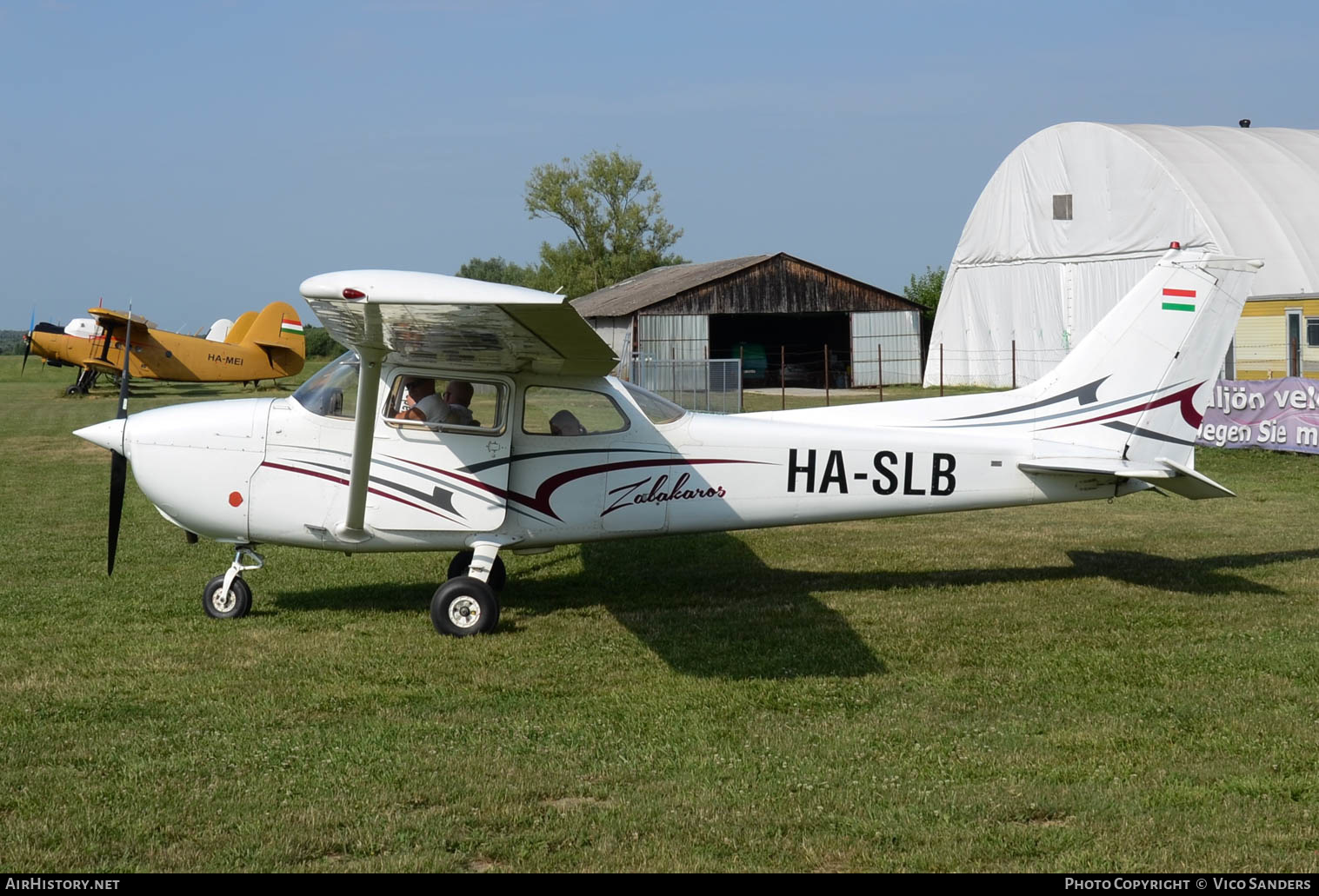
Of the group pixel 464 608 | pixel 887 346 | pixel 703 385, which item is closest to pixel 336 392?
pixel 464 608

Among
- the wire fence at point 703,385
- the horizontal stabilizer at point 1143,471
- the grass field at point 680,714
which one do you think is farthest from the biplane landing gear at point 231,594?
the wire fence at point 703,385

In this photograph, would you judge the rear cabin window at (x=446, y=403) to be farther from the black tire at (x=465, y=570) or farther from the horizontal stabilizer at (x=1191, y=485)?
the horizontal stabilizer at (x=1191, y=485)

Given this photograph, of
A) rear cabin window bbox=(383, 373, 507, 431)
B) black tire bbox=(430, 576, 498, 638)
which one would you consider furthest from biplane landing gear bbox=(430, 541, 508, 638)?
rear cabin window bbox=(383, 373, 507, 431)

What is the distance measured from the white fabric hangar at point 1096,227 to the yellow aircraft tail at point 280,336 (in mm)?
21851

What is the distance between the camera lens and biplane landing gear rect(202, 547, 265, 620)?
27.6 ft

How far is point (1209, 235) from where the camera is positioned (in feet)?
93.9

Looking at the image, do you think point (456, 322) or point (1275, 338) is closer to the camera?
point (456, 322)

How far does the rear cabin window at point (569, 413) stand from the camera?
331 inches

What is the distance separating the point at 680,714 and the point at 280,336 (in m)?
38.9

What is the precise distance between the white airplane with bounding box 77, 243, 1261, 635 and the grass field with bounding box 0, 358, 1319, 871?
2.32 feet

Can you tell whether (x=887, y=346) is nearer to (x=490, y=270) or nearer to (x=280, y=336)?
(x=280, y=336)

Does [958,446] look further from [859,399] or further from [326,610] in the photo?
[859,399]

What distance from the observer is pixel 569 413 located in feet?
27.8
